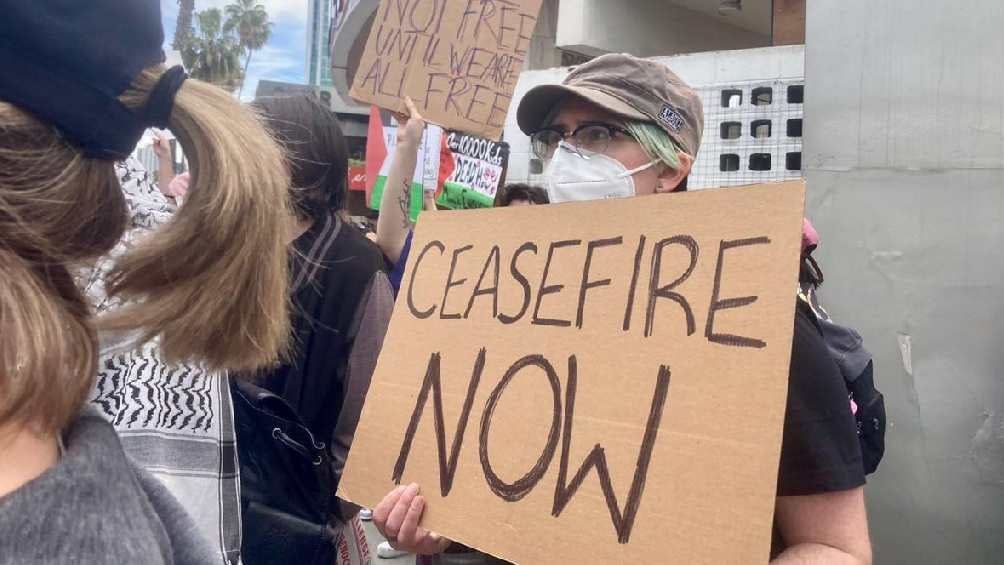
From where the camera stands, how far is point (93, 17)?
792mm

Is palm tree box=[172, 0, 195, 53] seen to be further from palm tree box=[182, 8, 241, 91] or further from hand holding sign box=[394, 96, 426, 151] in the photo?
palm tree box=[182, 8, 241, 91]

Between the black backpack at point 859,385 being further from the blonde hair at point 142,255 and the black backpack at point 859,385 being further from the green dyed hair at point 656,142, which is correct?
the blonde hair at point 142,255

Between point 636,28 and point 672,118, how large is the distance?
1529 centimetres

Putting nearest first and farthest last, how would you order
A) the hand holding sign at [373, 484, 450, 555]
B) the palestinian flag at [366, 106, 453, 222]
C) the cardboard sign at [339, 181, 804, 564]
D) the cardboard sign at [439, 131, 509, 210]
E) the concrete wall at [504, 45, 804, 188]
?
the cardboard sign at [339, 181, 804, 564]
the hand holding sign at [373, 484, 450, 555]
the palestinian flag at [366, 106, 453, 222]
the cardboard sign at [439, 131, 509, 210]
the concrete wall at [504, 45, 804, 188]

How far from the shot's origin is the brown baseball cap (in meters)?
1.84

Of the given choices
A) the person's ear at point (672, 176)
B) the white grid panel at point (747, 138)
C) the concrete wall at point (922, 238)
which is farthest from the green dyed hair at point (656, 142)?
the white grid panel at point (747, 138)

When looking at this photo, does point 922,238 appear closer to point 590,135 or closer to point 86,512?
point 590,135

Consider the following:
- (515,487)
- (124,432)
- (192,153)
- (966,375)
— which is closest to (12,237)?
(192,153)

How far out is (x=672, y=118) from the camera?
1.87m

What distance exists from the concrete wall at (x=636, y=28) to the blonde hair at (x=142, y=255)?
15218mm

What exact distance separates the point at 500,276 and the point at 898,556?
2.71 metres

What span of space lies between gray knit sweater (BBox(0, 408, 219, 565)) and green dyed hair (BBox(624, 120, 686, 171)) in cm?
131

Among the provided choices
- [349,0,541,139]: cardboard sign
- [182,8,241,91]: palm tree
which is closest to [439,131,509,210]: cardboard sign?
[349,0,541,139]: cardboard sign

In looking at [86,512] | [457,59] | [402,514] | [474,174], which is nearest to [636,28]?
[474,174]
